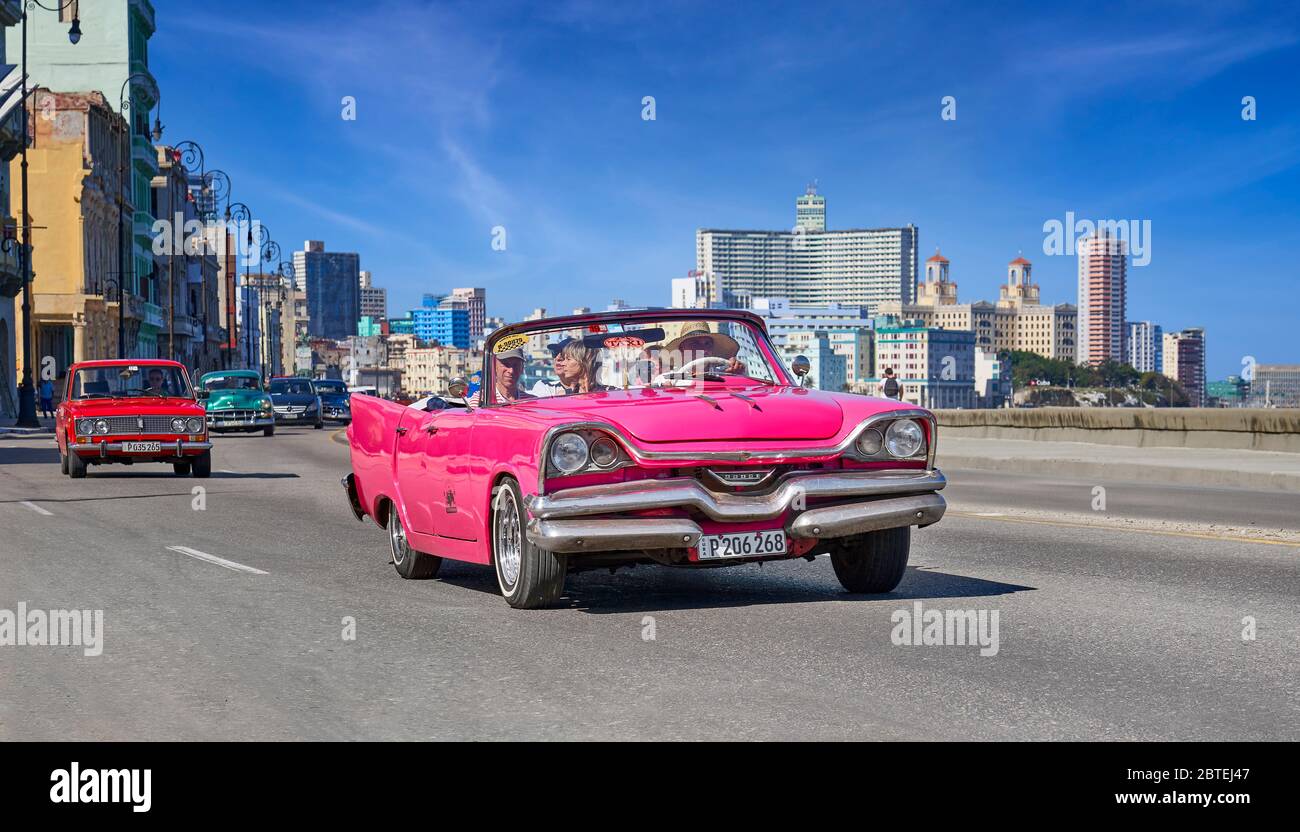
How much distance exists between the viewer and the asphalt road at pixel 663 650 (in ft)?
19.0

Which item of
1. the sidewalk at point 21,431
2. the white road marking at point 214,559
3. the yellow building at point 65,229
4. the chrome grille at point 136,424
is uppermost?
the yellow building at point 65,229

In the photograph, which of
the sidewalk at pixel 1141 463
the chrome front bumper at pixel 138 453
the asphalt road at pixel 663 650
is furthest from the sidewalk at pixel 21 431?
the asphalt road at pixel 663 650

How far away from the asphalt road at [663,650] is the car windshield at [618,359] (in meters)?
1.21

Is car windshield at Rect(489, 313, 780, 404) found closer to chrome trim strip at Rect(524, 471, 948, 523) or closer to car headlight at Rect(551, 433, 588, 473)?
chrome trim strip at Rect(524, 471, 948, 523)

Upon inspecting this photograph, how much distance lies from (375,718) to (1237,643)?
3.92 m

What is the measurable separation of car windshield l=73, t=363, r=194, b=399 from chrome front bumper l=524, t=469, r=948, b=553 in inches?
688

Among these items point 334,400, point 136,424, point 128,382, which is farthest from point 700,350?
point 334,400

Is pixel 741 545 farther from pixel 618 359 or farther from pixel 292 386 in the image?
pixel 292 386

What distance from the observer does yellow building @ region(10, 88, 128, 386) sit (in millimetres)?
73625

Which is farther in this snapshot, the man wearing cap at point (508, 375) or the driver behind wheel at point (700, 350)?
the driver behind wheel at point (700, 350)

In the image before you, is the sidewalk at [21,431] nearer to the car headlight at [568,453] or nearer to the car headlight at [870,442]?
the car headlight at [568,453]

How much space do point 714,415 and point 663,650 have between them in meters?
1.54

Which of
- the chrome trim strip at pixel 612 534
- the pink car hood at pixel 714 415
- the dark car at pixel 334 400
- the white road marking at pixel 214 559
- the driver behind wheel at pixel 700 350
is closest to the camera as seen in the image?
the chrome trim strip at pixel 612 534

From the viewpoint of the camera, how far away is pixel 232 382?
46000mm
